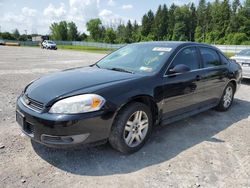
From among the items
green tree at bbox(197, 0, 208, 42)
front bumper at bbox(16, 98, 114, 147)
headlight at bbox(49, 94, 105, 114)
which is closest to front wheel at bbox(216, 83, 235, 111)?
front bumper at bbox(16, 98, 114, 147)

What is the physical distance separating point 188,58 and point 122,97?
190cm

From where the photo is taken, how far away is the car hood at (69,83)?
3.20 meters

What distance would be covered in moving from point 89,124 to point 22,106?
104cm

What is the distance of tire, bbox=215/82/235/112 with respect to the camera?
5.70 metres

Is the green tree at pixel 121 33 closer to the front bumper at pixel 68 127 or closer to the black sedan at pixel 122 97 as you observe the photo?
the black sedan at pixel 122 97

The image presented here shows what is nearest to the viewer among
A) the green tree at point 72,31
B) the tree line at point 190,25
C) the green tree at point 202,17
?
the tree line at point 190,25

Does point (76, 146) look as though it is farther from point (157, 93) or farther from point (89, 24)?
point (89, 24)

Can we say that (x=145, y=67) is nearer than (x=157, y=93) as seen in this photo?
No

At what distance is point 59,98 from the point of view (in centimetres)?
308

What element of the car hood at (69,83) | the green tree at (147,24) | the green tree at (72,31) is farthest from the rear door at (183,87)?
the green tree at (72,31)

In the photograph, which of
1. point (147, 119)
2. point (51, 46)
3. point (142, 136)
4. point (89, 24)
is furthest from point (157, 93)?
point (89, 24)

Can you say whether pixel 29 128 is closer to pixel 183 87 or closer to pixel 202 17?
pixel 183 87

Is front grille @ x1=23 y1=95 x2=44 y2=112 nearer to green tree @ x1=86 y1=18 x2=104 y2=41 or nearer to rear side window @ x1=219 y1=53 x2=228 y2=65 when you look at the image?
rear side window @ x1=219 y1=53 x2=228 y2=65

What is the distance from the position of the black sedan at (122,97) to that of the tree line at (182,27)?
67.3 metres
